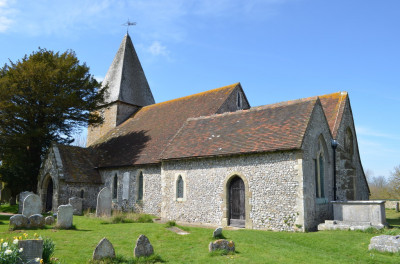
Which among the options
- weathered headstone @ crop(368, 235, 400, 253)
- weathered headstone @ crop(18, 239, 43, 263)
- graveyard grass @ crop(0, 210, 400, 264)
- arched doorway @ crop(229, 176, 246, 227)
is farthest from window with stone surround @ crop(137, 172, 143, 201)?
weathered headstone @ crop(368, 235, 400, 253)

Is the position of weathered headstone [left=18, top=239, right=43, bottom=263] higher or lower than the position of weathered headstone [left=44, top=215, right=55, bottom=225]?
higher

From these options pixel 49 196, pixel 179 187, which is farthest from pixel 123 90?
pixel 179 187

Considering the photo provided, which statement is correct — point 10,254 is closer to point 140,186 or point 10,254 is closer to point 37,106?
point 140,186

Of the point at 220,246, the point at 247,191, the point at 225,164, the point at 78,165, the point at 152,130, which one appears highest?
the point at 152,130

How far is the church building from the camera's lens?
1369 cm

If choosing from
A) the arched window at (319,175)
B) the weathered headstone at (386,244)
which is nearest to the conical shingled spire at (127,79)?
the arched window at (319,175)

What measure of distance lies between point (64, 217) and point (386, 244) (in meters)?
11.2

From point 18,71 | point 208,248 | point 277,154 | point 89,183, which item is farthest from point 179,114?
point 208,248

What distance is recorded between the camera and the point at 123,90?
29.2m

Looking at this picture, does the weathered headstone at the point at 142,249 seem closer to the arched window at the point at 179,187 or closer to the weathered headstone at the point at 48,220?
the weathered headstone at the point at 48,220

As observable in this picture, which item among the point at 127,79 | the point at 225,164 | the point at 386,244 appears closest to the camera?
the point at 386,244

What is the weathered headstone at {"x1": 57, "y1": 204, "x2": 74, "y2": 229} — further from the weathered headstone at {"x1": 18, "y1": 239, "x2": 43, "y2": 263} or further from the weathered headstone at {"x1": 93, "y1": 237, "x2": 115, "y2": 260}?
the weathered headstone at {"x1": 18, "y1": 239, "x2": 43, "y2": 263}

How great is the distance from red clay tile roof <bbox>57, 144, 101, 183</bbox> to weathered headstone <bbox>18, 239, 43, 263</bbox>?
1459 cm

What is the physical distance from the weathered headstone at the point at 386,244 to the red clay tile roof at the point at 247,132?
441 centimetres
